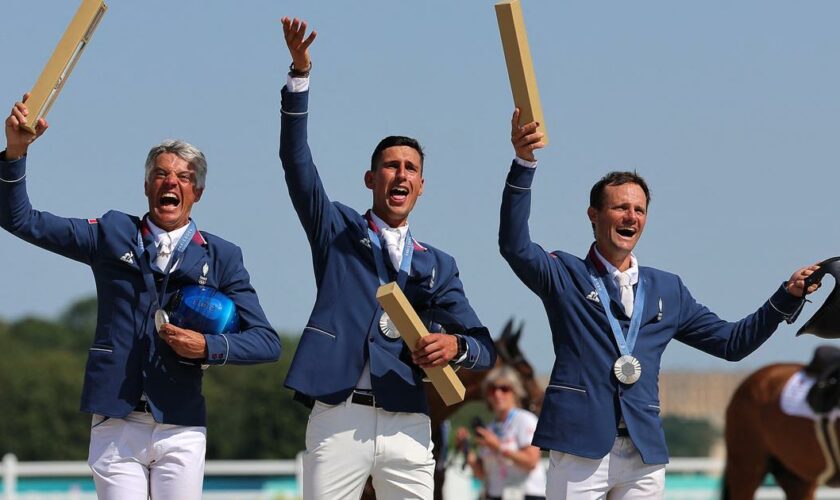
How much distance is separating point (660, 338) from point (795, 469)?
623cm

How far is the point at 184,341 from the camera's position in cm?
612

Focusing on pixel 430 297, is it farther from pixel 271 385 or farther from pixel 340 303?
pixel 271 385

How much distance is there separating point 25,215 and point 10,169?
0.69 feet

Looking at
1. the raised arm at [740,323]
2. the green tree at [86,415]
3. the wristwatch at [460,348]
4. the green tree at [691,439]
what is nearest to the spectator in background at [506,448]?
the raised arm at [740,323]

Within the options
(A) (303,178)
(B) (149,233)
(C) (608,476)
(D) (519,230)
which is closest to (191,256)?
(B) (149,233)

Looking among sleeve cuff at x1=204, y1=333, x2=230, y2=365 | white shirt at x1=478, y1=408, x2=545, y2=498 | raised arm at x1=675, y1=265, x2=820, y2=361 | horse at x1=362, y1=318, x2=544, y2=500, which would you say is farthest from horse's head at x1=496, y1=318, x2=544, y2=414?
sleeve cuff at x1=204, y1=333, x2=230, y2=365

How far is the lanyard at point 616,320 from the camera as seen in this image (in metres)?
6.49

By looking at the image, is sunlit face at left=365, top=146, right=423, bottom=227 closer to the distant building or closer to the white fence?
the white fence

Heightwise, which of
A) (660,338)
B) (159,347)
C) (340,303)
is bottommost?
(159,347)

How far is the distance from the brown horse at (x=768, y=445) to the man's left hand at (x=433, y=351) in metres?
6.68

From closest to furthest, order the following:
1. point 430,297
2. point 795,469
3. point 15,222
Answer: point 15,222, point 430,297, point 795,469

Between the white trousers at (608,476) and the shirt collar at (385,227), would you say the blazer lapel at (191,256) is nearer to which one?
the shirt collar at (385,227)

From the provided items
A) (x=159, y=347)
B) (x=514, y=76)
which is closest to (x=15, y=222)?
(x=159, y=347)

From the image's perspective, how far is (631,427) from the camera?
251 inches
